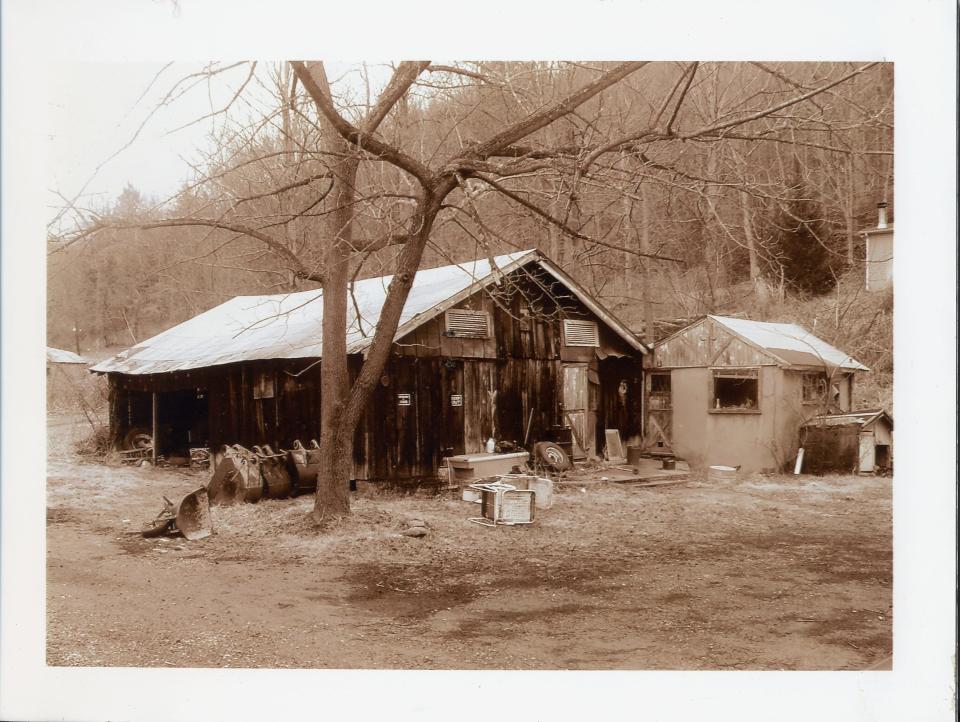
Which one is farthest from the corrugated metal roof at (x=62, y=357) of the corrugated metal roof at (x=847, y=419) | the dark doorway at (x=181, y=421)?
the corrugated metal roof at (x=847, y=419)

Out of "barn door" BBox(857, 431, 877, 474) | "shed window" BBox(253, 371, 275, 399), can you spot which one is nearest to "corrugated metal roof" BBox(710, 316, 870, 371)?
"barn door" BBox(857, 431, 877, 474)

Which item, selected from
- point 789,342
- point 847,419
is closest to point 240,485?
point 789,342

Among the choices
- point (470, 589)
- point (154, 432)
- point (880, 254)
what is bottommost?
point (470, 589)

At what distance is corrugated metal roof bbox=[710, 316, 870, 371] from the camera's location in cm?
1025

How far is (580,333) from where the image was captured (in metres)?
13.3

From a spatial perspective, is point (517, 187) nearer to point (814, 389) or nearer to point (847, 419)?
point (847, 419)

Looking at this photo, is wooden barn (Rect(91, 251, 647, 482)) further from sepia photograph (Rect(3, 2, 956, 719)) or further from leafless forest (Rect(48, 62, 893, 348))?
leafless forest (Rect(48, 62, 893, 348))

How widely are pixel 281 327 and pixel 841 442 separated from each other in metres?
8.48

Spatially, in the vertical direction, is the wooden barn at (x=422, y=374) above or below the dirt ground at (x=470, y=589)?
above

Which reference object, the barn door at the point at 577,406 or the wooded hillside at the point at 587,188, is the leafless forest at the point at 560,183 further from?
the barn door at the point at 577,406

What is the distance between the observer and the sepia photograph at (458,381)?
5680mm

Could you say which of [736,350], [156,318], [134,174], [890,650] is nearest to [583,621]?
[890,650]

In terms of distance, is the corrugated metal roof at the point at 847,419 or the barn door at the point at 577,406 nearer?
the corrugated metal roof at the point at 847,419

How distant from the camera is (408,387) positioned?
37.3 feet
